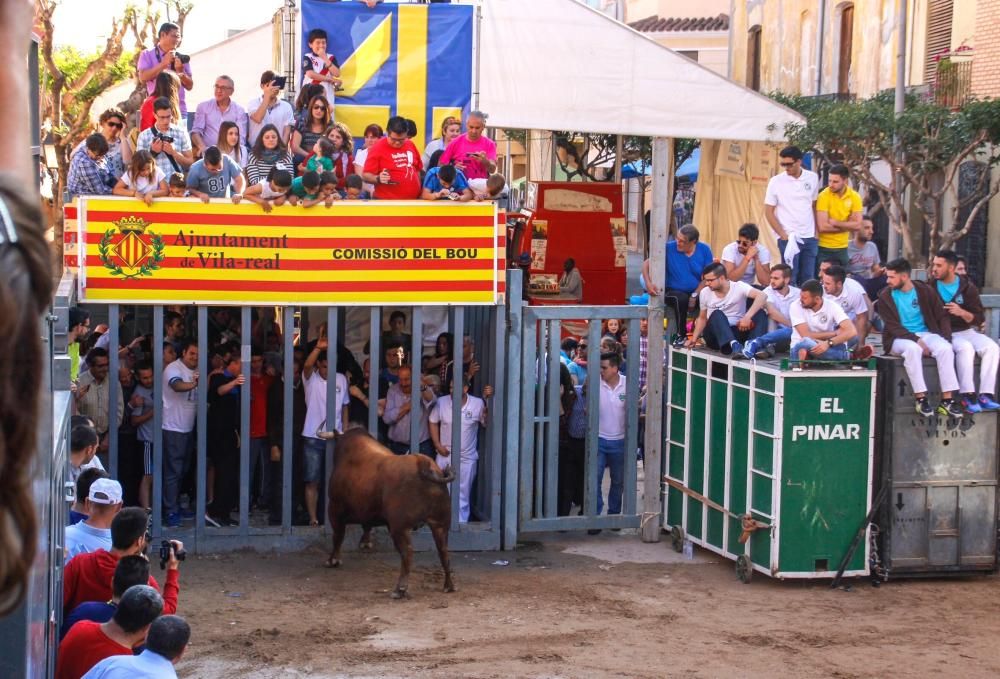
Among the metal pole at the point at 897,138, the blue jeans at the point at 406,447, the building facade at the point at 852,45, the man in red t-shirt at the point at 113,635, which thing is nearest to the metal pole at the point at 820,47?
the building facade at the point at 852,45

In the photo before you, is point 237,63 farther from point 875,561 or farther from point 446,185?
point 875,561

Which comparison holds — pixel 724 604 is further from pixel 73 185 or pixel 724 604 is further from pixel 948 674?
pixel 73 185

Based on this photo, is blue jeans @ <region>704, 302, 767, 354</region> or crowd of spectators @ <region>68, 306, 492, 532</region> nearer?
crowd of spectators @ <region>68, 306, 492, 532</region>

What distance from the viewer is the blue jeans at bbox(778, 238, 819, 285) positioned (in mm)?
14430

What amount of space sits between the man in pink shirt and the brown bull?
3016mm

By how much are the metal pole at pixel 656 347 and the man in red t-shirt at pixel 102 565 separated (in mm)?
7007

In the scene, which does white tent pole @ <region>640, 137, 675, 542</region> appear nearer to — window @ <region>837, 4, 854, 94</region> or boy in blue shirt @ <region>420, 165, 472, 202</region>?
boy in blue shirt @ <region>420, 165, 472, 202</region>

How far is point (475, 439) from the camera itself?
1269 cm

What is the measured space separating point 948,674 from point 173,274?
6.97m

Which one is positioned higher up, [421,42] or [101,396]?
[421,42]

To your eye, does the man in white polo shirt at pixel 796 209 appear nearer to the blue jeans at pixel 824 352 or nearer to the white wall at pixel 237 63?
the blue jeans at pixel 824 352

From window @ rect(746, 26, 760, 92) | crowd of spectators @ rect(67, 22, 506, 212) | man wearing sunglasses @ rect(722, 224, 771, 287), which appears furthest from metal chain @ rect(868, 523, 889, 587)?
window @ rect(746, 26, 760, 92)

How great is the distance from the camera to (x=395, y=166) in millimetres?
12484

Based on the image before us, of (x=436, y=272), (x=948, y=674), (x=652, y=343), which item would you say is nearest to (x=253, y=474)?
(x=436, y=272)
